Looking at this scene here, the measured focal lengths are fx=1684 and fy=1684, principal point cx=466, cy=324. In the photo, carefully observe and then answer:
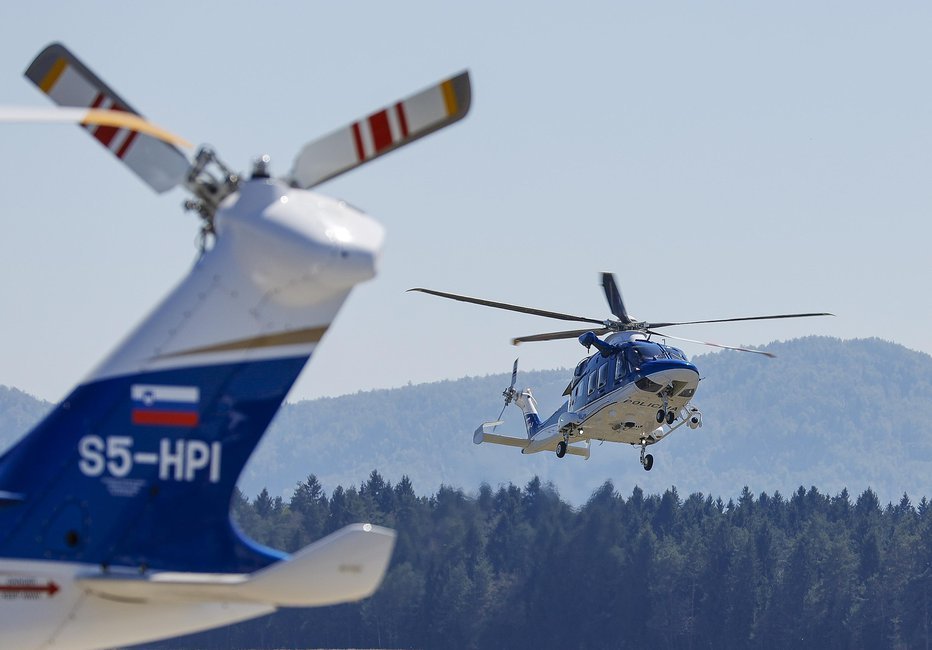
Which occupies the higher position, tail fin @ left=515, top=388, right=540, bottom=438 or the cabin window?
tail fin @ left=515, top=388, right=540, bottom=438

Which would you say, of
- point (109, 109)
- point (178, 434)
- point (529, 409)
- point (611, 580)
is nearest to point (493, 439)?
point (529, 409)

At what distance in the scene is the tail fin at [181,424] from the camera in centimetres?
1047

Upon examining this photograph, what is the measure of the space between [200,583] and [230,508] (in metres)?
1.04

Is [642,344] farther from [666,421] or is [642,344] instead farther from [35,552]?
[35,552]

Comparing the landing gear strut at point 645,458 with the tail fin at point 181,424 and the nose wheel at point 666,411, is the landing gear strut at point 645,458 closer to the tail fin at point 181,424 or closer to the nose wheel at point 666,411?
the nose wheel at point 666,411

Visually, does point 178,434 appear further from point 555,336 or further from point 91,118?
point 555,336

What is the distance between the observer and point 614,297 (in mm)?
43594

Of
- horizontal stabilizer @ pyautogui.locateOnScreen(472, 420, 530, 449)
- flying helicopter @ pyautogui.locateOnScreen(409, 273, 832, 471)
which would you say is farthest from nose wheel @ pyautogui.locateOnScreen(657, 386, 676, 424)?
horizontal stabilizer @ pyautogui.locateOnScreen(472, 420, 530, 449)

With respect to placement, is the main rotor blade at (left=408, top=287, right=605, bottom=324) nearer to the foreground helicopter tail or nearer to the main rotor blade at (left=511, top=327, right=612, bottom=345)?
the main rotor blade at (left=511, top=327, right=612, bottom=345)

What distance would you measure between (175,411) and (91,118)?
6.79ft

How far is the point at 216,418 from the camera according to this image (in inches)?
416

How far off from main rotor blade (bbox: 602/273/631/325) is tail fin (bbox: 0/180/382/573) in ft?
107

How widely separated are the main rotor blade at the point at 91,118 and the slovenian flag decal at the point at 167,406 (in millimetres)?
1570

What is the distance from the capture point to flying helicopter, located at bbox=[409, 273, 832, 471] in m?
39.8
